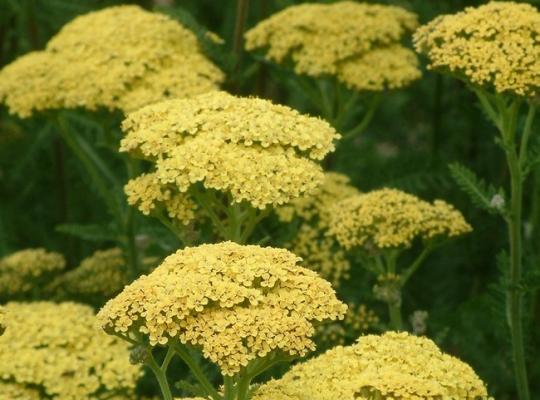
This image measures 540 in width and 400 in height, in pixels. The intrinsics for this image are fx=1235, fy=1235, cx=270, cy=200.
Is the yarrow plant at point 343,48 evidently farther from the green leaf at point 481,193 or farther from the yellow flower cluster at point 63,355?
the yellow flower cluster at point 63,355

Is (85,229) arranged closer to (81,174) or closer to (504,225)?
(81,174)

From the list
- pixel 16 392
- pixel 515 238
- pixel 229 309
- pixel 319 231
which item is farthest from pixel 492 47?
pixel 16 392

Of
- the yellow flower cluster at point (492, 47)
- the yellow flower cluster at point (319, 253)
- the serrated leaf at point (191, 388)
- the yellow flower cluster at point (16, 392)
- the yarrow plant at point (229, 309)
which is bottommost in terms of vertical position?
the yellow flower cluster at point (16, 392)

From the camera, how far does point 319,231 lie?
6199 mm

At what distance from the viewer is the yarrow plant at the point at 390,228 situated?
17.9 feet

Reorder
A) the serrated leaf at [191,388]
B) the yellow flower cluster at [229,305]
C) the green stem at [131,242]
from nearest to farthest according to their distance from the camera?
1. the yellow flower cluster at [229,305]
2. the serrated leaf at [191,388]
3. the green stem at [131,242]

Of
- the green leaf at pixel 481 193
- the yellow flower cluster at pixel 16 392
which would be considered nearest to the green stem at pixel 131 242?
the yellow flower cluster at pixel 16 392

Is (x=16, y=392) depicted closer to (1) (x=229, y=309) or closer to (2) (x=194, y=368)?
(2) (x=194, y=368)

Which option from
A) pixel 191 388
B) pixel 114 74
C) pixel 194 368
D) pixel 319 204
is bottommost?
pixel 319 204

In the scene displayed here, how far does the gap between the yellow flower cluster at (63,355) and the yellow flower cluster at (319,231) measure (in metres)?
1.05

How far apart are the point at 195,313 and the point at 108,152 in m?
4.19

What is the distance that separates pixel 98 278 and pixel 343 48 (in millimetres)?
1685

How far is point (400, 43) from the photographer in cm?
690

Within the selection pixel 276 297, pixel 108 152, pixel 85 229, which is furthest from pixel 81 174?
pixel 276 297
